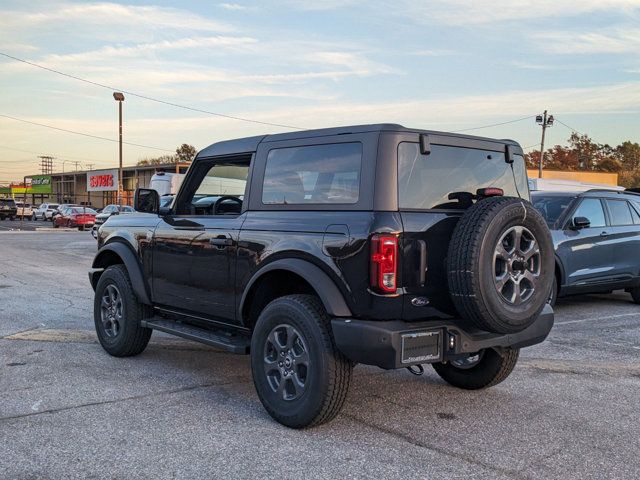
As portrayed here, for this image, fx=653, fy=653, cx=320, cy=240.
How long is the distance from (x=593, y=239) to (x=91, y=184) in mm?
60485

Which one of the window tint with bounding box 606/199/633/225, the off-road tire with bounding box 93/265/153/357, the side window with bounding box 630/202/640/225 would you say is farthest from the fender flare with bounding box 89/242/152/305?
the side window with bounding box 630/202/640/225

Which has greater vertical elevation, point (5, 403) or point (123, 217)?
point (123, 217)

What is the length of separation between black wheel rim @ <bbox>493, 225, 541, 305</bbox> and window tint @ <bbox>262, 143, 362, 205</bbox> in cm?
96

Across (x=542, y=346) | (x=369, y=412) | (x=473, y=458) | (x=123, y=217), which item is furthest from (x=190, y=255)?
(x=542, y=346)

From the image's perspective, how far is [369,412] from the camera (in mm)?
4578

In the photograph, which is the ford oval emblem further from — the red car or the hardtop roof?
the red car

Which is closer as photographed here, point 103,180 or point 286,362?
point 286,362

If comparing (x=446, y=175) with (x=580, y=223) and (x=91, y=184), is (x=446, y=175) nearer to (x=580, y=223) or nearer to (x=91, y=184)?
(x=580, y=223)

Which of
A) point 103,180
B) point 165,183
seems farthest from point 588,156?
point 165,183

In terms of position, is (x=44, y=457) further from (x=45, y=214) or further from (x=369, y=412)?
(x=45, y=214)

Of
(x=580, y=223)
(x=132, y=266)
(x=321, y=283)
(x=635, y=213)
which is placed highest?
(x=635, y=213)

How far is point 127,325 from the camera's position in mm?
5906

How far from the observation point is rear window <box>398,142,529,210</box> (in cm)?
414

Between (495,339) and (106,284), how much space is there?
3774mm
